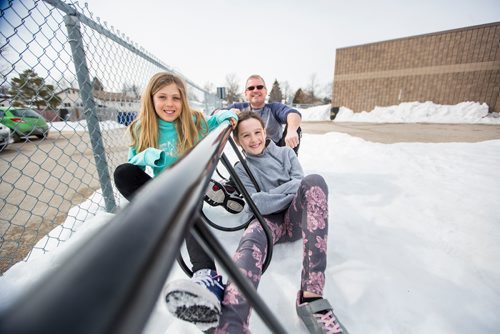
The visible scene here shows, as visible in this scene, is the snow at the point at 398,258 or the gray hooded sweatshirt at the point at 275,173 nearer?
the snow at the point at 398,258

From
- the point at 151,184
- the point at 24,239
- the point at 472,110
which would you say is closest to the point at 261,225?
the point at 151,184

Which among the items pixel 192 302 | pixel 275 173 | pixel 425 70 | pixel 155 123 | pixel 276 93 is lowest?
pixel 192 302

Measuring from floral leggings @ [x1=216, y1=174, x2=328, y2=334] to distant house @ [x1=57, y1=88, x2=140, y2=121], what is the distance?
1.74m

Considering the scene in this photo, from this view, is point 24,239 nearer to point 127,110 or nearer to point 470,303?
point 127,110

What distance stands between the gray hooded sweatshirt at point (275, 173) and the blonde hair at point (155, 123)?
17.5 inches

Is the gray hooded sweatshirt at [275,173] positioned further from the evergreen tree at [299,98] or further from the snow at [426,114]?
A: the evergreen tree at [299,98]

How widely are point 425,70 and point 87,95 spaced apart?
18.5 meters

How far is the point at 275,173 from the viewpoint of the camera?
172 cm

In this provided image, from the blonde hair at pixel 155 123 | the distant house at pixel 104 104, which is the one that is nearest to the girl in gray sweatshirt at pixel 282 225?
the blonde hair at pixel 155 123

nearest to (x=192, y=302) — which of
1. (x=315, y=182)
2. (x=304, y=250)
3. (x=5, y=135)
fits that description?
(x=304, y=250)

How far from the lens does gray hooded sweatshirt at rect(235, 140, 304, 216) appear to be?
1.53m

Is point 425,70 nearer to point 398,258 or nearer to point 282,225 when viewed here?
point 398,258

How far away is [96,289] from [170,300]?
0.70m

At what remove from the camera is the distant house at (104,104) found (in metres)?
2.09
